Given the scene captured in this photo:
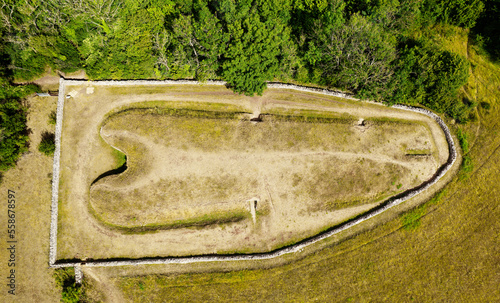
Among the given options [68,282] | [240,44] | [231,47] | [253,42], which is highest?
[253,42]

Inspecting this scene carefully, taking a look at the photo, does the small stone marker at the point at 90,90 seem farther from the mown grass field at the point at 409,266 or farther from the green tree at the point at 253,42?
the mown grass field at the point at 409,266

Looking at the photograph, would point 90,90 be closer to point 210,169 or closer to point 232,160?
point 210,169

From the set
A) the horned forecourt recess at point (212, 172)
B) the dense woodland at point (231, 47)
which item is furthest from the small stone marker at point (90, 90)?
the dense woodland at point (231, 47)

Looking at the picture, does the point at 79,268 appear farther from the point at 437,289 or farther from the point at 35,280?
the point at 437,289

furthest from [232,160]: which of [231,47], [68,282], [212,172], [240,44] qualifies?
[68,282]

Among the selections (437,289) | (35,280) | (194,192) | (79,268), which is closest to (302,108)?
(194,192)
